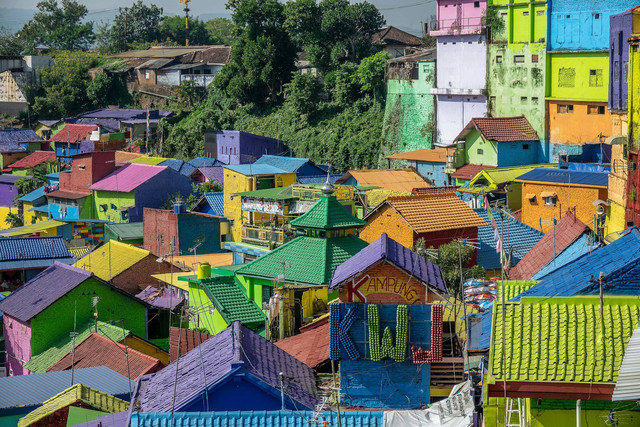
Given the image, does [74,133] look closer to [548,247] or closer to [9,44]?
[9,44]

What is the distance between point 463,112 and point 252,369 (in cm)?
2987

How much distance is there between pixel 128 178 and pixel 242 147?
827 cm

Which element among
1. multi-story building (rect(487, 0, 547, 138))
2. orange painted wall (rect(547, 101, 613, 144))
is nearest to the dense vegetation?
multi-story building (rect(487, 0, 547, 138))

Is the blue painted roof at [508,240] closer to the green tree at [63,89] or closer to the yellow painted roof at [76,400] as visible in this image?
the yellow painted roof at [76,400]

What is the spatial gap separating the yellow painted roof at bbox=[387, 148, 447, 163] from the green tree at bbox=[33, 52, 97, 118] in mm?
32222

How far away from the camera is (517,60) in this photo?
129ft

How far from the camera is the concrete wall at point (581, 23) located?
35875mm

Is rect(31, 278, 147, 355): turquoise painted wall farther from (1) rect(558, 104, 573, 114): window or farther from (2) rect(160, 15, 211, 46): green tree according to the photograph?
(2) rect(160, 15, 211, 46): green tree

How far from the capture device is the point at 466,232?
90.3ft

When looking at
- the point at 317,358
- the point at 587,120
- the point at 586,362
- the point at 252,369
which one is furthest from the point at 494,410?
the point at 587,120

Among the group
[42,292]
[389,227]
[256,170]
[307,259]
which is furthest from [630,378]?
[256,170]

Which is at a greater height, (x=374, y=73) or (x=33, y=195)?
(x=374, y=73)

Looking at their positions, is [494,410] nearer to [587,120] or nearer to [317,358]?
[317,358]

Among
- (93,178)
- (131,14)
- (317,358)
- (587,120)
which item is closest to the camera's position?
(317,358)
